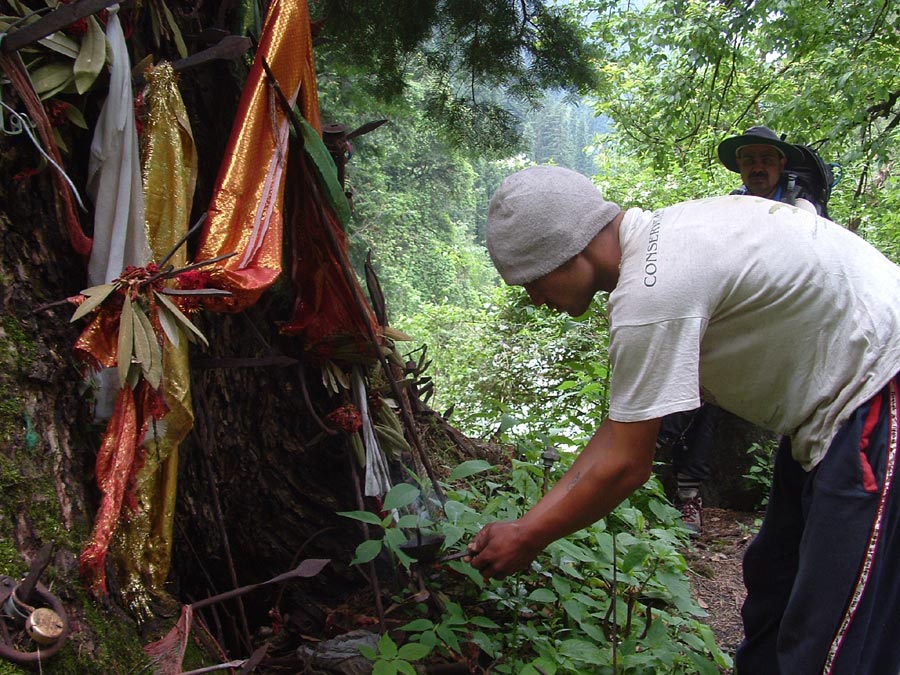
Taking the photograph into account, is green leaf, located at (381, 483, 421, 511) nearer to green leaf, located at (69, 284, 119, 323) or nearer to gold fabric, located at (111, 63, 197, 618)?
gold fabric, located at (111, 63, 197, 618)

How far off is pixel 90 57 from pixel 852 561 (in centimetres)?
201

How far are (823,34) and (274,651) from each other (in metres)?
5.75

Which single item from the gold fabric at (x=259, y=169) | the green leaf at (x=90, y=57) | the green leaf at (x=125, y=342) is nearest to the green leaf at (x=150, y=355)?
the green leaf at (x=125, y=342)

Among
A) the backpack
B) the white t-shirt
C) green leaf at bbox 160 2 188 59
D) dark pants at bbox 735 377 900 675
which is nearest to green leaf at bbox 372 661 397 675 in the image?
the white t-shirt

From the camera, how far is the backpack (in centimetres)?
364

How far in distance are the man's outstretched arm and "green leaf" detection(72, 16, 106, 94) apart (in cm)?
140

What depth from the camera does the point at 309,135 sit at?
6.56ft

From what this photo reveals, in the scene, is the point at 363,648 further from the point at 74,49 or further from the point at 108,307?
the point at 74,49

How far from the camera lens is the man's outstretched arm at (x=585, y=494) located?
1.40 m

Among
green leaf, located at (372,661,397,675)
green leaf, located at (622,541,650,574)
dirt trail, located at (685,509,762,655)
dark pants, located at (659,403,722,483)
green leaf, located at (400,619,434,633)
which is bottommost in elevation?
dirt trail, located at (685,509,762,655)

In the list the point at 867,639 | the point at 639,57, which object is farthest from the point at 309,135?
the point at 639,57

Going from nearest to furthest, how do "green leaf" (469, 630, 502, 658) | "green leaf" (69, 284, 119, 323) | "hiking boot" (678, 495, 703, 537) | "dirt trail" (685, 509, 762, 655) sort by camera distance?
1. "green leaf" (69, 284, 119, 323)
2. "green leaf" (469, 630, 502, 658)
3. "dirt trail" (685, 509, 762, 655)
4. "hiking boot" (678, 495, 703, 537)

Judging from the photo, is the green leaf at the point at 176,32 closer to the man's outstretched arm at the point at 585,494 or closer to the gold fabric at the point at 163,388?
the gold fabric at the point at 163,388

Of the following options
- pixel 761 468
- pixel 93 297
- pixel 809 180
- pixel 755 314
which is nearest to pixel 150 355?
pixel 93 297
